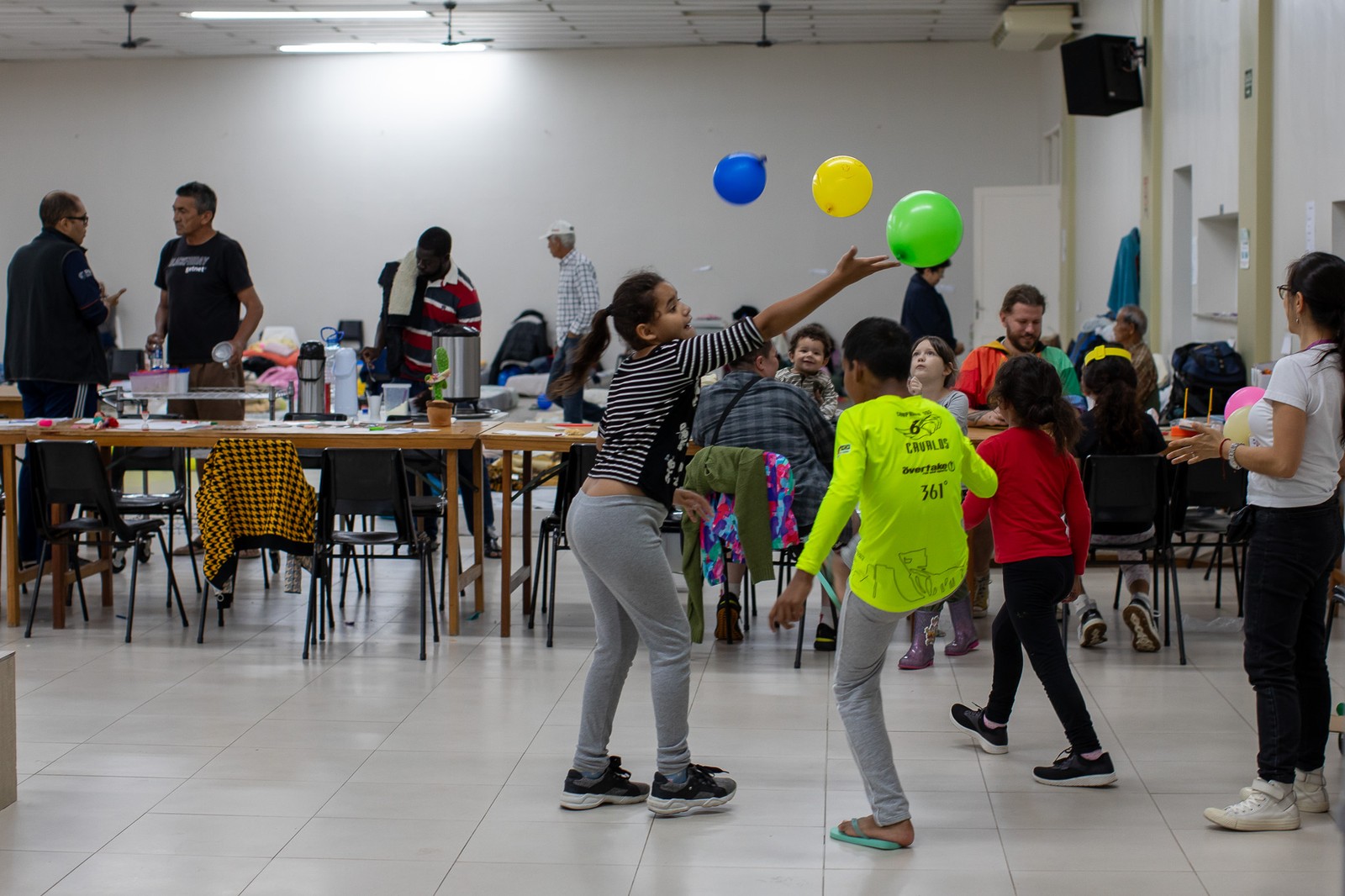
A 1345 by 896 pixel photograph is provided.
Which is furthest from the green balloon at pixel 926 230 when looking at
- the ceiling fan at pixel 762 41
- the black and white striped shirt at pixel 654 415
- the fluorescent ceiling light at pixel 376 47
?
the fluorescent ceiling light at pixel 376 47

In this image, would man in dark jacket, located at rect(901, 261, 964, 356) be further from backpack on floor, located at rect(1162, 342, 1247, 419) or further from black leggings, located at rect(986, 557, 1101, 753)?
black leggings, located at rect(986, 557, 1101, 753)

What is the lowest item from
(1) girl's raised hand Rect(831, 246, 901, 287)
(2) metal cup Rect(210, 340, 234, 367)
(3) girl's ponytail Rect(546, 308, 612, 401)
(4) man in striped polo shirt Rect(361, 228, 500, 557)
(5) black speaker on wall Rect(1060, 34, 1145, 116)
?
(3) girl's ponytail Rect(546, 308, 612, 401)

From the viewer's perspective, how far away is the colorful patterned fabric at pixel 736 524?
4492mm

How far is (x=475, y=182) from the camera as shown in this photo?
42.8 ft

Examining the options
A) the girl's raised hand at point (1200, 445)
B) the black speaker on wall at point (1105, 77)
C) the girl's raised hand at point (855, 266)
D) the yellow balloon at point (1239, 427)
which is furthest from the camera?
the black speaker on wall at point (1105, 77)

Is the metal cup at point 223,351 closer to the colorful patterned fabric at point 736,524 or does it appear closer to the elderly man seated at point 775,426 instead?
the elderly man seated at point 775,426

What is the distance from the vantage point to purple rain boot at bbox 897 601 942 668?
4516 millimetres

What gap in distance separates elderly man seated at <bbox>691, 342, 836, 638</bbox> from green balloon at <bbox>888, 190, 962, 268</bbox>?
0.64m

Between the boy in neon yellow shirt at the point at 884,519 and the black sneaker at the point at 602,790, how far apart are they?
610mm

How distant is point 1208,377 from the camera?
21.1ft

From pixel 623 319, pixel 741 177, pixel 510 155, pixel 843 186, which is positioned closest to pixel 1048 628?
pixel 623 319

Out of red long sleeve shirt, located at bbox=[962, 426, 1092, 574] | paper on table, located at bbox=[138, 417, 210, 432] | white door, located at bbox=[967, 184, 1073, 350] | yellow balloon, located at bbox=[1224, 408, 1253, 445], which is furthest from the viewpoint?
white door, located at bbox=[967, 184, 1073, 350]

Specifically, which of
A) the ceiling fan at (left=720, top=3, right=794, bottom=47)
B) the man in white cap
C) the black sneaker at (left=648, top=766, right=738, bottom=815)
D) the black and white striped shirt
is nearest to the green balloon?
the black and white striped shirt

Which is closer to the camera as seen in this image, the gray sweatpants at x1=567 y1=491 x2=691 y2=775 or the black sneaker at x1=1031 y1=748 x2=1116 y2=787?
the gray sweatpants at x1=567 y1=491 x2=691 y2=775
